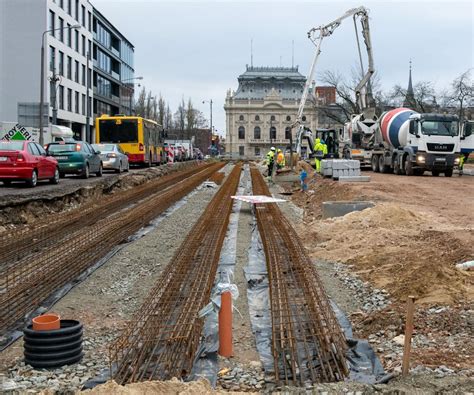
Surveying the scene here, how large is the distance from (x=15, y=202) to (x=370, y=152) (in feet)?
84.1

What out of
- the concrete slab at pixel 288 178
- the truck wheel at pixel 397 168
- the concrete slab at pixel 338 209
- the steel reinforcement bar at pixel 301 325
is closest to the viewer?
the steel reinforcement bar at pixel 301 325

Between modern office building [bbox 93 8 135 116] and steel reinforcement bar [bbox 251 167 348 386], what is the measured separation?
61.8 metres

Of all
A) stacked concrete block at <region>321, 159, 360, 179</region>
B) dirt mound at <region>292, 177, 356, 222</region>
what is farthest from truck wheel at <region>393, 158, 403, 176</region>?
dirt mound at <region>292, 177, 356, 222</region>

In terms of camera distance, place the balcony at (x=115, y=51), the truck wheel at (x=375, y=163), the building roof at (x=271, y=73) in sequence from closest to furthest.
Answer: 1. the truck wheel at (x=375, y=163)
2. the balcony at (x=115, y=51)
3. the building roof at (x=271, y=73)

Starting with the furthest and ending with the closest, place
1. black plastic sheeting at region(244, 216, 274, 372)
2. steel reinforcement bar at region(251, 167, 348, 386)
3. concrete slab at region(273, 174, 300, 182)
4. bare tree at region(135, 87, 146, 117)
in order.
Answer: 1. bare tree at region(135, 87, 146, 117)
2. concrete slab at region(273, 174, 300, 182)
3. black plastic sheeting at region(244, 216, 274, 372)
4. steel reinforcement bar at region(251, 167, 348, 386)

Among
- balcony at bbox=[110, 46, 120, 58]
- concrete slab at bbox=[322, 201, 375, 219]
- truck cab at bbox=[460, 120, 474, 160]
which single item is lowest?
concrete slab at bbox=[322, 201, 375, 219]

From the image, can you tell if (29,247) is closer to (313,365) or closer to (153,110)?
(313,365)

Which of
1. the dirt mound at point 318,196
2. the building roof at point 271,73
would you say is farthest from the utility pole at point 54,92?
the building roof at point 271,73

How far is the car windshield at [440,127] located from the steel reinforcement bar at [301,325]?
20.3 m

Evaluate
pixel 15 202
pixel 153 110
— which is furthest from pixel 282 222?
pixel 153 110

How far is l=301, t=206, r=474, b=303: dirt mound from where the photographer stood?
7.14 metres

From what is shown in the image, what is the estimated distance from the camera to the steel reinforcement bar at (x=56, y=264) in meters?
6.68

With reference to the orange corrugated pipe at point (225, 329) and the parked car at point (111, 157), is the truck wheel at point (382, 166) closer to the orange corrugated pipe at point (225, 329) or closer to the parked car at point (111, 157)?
the parked car at point (111, 157)

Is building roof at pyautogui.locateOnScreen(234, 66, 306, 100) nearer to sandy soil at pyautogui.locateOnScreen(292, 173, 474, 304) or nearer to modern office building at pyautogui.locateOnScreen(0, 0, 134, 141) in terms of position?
modern office building at pyautogui.locateOnScreen(0, 0, 134, 141)
